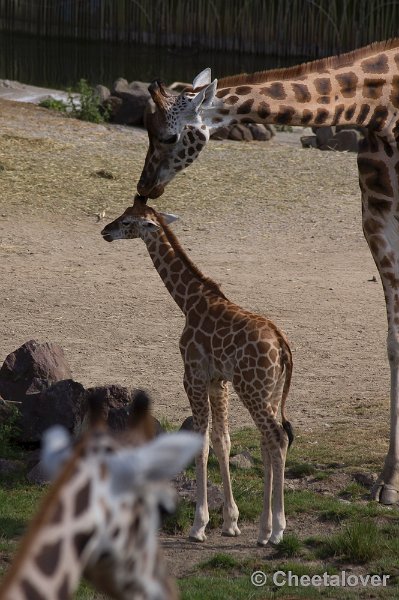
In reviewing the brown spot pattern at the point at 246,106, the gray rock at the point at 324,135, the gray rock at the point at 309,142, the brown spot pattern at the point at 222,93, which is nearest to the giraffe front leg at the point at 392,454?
the brown spot pattern at the point at 246,106

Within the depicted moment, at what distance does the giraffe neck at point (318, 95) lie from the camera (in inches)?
273

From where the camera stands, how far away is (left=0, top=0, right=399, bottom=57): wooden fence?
79.1 ft

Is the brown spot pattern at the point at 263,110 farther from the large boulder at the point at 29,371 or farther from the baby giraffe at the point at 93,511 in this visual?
the baby giraffe at the point at 93,511

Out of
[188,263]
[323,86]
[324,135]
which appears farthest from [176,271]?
[324,135]

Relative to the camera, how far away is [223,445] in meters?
6.61

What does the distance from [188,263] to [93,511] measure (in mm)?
4642

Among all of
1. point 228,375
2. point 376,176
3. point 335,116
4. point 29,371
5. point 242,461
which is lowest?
point 242,461

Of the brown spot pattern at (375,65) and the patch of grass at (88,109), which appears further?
the patch of grass at (88,109)

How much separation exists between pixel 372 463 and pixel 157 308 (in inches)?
126

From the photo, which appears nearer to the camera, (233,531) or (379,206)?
(233,531)

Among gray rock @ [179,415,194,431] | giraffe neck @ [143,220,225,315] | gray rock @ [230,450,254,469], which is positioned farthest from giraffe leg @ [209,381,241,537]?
gray rock @ [230,450,254,469]

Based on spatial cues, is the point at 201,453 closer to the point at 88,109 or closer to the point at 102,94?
the point at 88,109

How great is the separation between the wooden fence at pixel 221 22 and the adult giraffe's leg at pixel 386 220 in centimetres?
1655

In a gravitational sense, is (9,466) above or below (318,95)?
below
